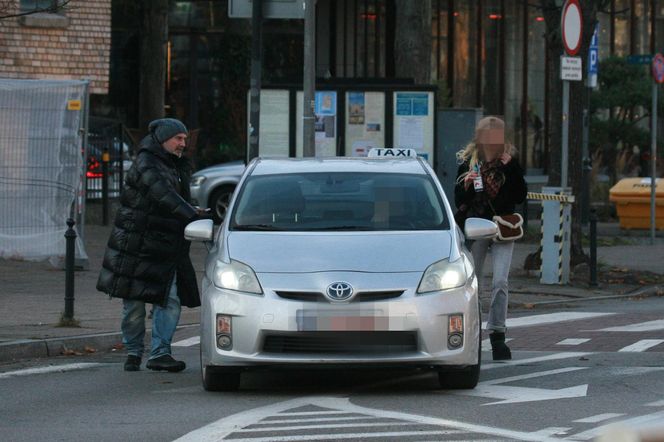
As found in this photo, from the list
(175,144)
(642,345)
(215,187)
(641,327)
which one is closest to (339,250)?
(175,144)

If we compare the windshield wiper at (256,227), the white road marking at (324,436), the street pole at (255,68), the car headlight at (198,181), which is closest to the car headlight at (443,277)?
the white road marking at (324,436)

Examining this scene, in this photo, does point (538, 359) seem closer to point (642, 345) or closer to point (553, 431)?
point (642, 345)

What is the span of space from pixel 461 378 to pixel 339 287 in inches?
43.5

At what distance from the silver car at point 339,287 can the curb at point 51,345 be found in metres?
2.41

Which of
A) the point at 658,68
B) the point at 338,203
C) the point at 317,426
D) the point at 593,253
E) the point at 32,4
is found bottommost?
the point at 317,426

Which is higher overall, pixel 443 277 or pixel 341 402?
pixel 443 277

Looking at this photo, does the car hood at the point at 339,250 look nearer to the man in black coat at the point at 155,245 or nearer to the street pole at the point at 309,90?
the man in black coat at the point at 155,245

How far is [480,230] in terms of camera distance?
1002 centimetres

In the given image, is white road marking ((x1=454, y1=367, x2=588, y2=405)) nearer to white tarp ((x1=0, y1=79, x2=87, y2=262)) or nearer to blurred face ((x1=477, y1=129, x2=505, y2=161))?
blurred face ((x1=477, y1=129, x2=505, y2=161))

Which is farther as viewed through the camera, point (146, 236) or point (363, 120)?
point (363, 120)

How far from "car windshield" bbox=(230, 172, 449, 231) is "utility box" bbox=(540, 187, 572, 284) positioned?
7685mm

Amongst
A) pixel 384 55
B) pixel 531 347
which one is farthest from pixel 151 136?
pixel 384 55

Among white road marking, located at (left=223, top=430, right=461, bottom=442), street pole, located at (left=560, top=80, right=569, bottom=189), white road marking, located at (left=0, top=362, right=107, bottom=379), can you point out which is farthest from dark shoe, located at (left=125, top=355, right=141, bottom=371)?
street pole, located at (left=560, top=80, right=569, bottom=189)

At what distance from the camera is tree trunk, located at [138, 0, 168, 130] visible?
121 feet
